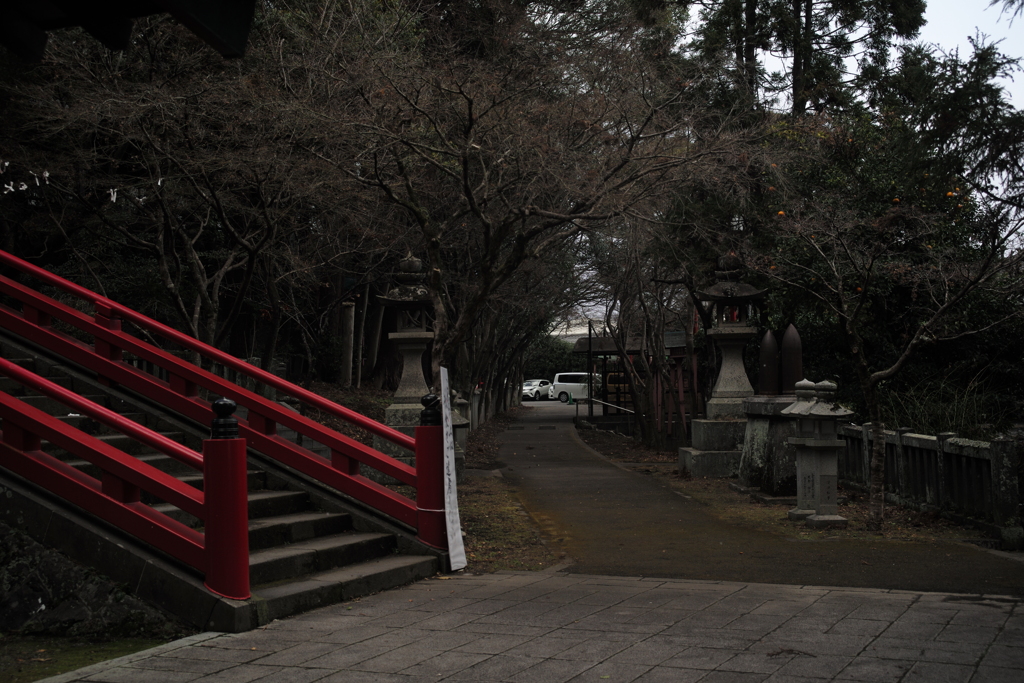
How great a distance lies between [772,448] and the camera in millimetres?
11742

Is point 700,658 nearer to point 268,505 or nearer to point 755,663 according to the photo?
point 755,663

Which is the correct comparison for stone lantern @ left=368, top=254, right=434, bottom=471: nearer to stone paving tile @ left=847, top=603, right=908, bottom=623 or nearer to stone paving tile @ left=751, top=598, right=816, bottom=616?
stone paving tile @ left=751, top=598, right=816, bottom=616

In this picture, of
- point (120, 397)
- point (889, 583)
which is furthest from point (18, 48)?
point (889, 583)

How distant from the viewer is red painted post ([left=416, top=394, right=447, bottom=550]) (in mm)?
7391

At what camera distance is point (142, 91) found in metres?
11.6

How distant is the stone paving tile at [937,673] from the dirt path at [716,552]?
221 centimetres

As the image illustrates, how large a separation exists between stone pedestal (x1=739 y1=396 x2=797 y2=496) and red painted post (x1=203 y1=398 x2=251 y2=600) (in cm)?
779

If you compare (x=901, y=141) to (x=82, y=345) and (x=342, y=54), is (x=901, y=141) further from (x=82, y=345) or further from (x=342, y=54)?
(x=82, y=345)

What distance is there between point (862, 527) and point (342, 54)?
26.9 ft

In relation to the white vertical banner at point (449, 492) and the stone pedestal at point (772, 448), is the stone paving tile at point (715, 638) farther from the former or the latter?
the stone pedestal at point (772, 448)

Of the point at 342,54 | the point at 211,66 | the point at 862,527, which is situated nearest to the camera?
the point at 862,527

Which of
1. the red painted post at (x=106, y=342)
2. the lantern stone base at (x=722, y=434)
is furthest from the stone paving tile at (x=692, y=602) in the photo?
the lantern stone base at (x=722, y=434)

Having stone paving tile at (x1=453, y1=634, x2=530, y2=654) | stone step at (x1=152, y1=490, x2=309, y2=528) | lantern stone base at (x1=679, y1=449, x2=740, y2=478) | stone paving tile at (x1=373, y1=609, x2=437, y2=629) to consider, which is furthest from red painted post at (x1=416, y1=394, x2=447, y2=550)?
lantern stone base at (x1=679, y1=449, x2=740, y2=478)

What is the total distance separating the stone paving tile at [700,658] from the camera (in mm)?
4574
